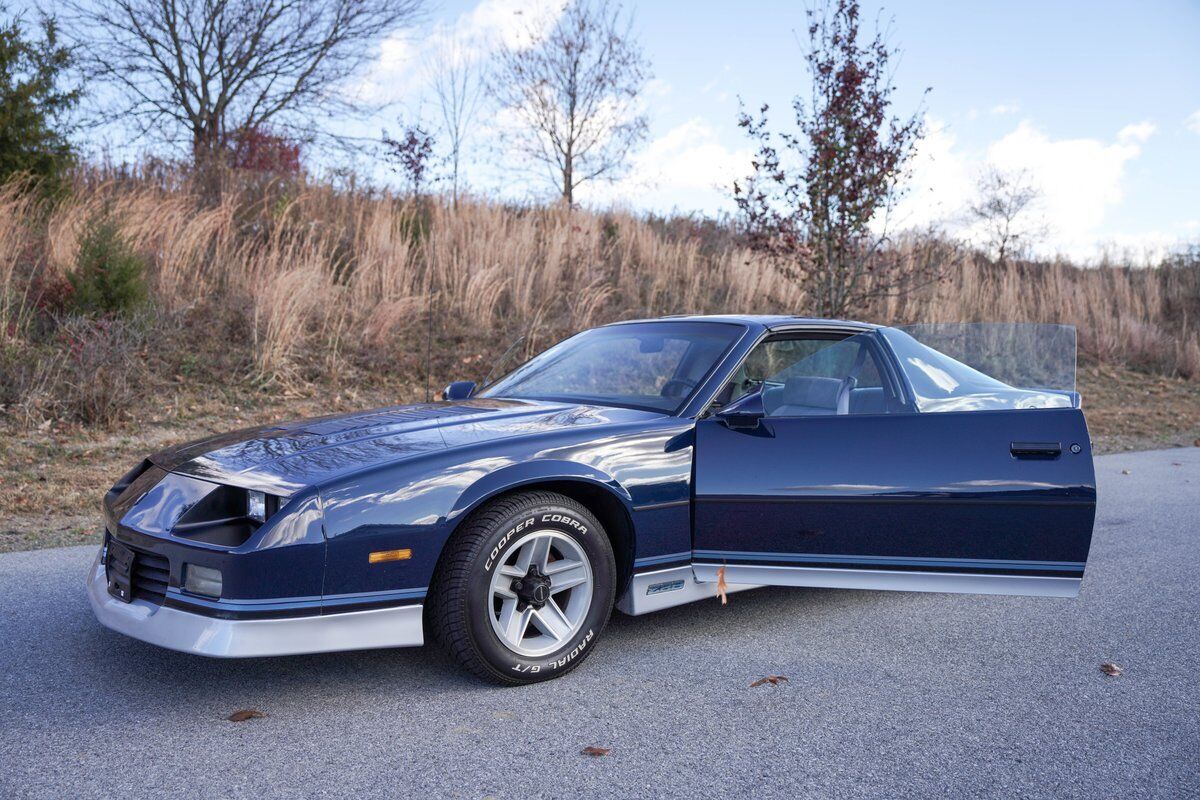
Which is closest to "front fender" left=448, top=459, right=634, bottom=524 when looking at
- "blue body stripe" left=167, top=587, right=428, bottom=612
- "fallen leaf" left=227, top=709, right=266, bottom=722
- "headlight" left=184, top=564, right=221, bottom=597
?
"blue body stripe" left=167, top=587, right=428, bottom=612

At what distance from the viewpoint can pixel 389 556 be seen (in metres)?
3.20

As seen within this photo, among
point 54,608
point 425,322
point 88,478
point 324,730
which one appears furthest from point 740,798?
point 425,322

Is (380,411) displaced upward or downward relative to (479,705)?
upward

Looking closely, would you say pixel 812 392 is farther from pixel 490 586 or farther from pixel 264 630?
pixel 264 630

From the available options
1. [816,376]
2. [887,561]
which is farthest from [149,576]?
[816,376]

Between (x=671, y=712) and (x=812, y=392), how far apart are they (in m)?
1.77

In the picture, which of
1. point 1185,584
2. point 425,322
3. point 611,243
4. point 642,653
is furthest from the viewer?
point 611,243

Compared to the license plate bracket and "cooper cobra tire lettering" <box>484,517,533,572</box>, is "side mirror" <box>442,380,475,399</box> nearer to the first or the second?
"cooper cobra tire lettering" <box>484,517,533,572</box>

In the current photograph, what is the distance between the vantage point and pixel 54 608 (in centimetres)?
427

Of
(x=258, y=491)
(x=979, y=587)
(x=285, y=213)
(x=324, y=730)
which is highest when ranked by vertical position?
(x=285, y=213)

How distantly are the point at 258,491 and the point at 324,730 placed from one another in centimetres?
78

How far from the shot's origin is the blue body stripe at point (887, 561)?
389cm

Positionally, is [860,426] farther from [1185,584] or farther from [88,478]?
[88,478]

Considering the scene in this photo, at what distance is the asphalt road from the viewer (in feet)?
9.06
